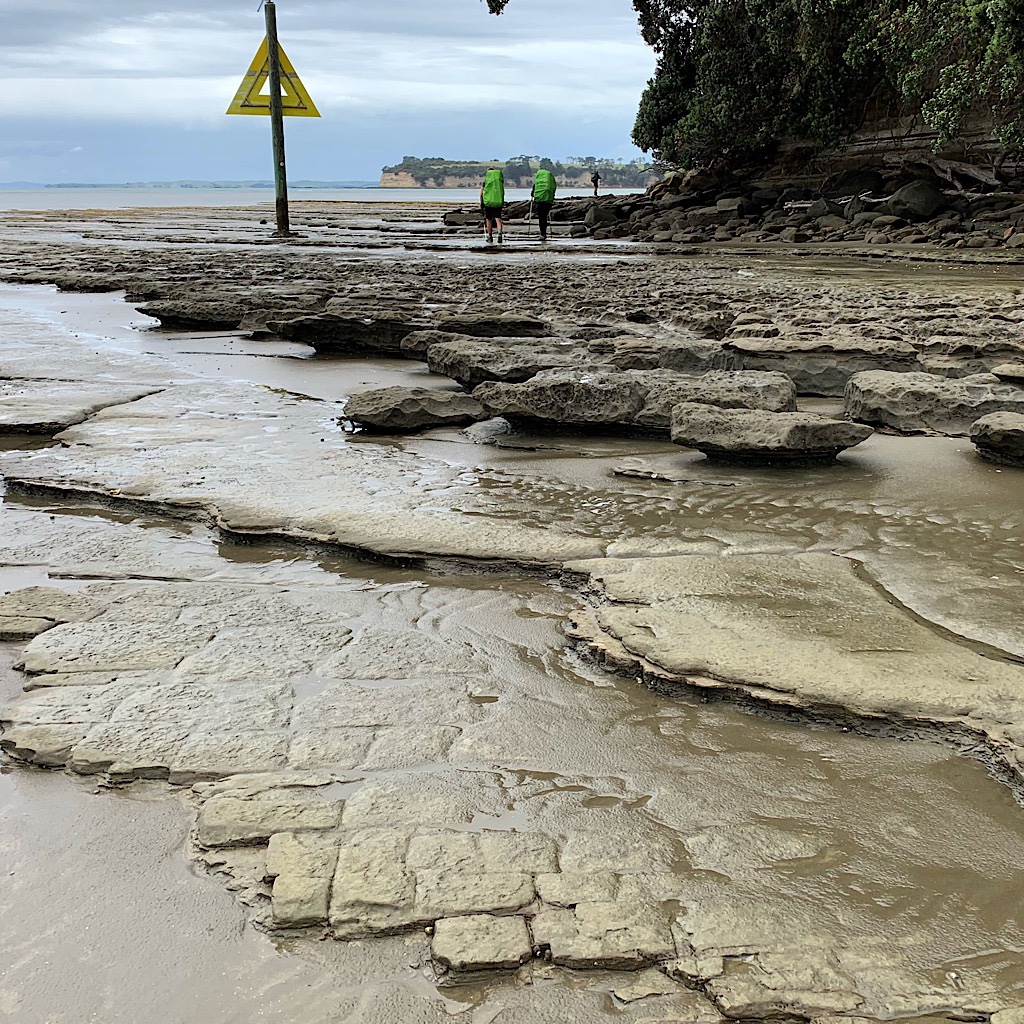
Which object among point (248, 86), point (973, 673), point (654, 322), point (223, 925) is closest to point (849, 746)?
point (973, 673)

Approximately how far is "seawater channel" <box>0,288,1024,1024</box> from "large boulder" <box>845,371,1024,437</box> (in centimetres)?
125

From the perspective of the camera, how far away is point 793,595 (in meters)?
2.86

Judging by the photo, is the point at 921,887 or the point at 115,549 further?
the point at 115,549

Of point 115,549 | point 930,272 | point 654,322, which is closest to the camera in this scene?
point 115,549

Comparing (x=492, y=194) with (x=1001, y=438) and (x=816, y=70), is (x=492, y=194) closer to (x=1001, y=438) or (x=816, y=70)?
(x=816, y=70)

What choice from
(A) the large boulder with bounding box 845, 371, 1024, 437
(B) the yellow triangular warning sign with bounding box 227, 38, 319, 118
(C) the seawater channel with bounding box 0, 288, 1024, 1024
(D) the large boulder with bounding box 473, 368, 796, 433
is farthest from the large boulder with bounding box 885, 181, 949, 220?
(C) the seawater channel with bounding box 0, 288, 1024, 1024

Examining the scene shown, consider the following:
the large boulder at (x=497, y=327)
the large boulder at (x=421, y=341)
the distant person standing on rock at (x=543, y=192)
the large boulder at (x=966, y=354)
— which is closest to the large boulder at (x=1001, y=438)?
the large boulder at (x=966, y=354)

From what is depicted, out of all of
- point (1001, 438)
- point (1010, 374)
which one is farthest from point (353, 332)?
point (1001, 438)

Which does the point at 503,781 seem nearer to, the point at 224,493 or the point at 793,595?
the point at 793,595

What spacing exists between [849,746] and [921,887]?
0.45 meters

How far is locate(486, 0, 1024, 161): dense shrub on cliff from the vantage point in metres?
15.8

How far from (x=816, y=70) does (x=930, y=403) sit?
19480 millimetres

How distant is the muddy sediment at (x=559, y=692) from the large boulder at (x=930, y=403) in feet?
0.70

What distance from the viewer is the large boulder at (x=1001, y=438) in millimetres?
4133
